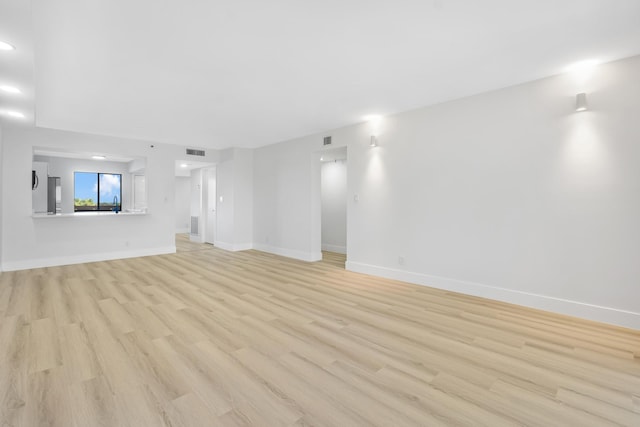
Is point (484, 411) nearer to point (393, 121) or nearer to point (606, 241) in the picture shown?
point (606, 241)

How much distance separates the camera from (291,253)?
22.4 ft

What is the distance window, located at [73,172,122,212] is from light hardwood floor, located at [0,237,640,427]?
6.37m

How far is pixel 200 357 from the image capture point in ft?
7.81

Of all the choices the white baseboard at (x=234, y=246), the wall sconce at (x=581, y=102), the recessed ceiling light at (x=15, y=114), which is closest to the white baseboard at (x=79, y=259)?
the white baseboard at (x=234, y=246)

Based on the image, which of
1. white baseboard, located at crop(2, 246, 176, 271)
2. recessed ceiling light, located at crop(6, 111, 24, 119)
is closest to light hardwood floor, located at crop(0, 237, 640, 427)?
white baseboard, located at crop(2, 246, 176, 271)

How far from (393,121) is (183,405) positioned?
181 inches

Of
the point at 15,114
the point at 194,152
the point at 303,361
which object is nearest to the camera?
the point at 303,361

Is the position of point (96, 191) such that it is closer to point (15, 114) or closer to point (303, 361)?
point (15, 114)

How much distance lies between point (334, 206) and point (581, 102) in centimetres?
534

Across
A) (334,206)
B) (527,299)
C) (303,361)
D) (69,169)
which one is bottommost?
(303,361)

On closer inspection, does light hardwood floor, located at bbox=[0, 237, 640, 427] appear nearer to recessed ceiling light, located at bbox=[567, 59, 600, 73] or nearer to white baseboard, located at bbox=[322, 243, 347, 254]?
recessed ceiling light, located at bbox=[567, 59, 600, 73]

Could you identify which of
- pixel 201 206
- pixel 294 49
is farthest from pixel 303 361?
pixel 201 206

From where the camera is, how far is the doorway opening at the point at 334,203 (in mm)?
7527

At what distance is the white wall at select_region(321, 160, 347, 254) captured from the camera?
7.54 metres
